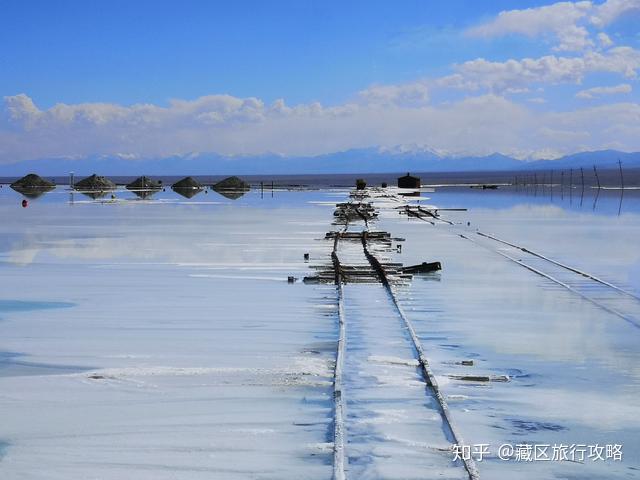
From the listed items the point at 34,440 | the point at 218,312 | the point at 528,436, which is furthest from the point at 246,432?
the point at 218,312

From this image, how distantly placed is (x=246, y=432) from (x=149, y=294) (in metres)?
9.25

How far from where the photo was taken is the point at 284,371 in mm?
10172

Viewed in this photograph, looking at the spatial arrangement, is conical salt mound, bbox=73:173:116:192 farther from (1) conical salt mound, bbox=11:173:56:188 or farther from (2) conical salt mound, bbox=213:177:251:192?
(2) conical salt mound, bbox=213:177:251:192

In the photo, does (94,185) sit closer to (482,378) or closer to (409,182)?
(409,182)

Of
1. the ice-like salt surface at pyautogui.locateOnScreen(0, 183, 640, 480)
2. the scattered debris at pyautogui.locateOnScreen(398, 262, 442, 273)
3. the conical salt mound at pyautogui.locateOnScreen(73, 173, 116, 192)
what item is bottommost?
the ice-like salt surface at pyautogui.locateOnScreen(0, 183, 640, 480)

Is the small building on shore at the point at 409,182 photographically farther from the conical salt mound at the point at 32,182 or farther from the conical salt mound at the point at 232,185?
the conical salt mound at the point at 32,182

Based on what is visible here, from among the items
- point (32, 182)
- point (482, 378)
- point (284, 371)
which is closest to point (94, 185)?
point (32, 182)

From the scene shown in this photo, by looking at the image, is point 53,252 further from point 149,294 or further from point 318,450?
point 318,450

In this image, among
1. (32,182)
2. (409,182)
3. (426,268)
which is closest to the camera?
(426,268)

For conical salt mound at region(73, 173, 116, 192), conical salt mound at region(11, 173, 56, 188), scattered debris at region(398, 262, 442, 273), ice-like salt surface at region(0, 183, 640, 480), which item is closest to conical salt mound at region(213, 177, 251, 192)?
conical salt mound at region(73, 173, 116, 192)

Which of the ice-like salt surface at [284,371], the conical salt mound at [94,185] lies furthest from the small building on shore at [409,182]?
the ice-like salt surface at [284,371]

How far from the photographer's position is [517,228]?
37.5 meters

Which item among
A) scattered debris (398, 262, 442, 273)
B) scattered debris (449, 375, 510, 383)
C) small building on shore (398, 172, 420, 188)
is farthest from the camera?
small building on shore (398, 172, 420, 188)

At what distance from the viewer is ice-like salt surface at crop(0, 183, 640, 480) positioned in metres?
7.20
